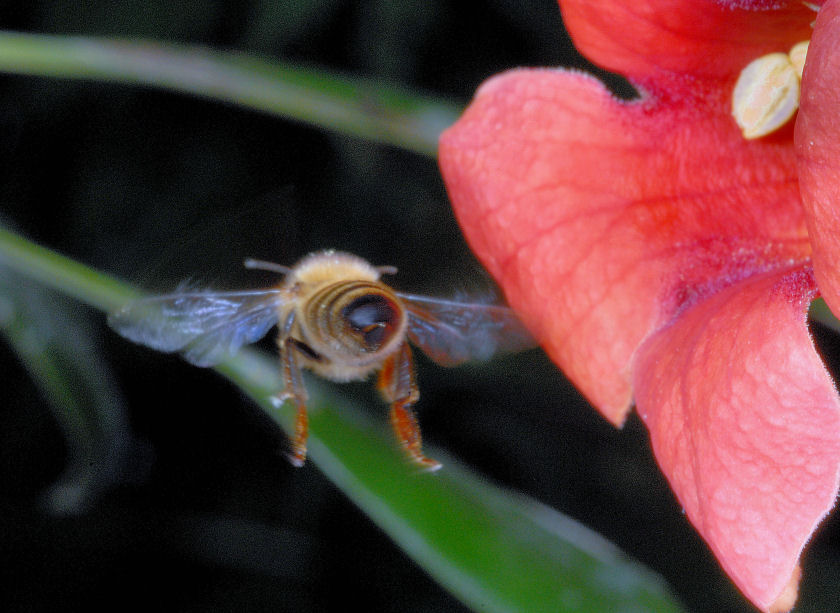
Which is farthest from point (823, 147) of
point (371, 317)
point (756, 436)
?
point (371, 317)

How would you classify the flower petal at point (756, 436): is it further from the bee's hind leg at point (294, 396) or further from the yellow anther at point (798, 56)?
the bee's hind leg at point (294, 396)

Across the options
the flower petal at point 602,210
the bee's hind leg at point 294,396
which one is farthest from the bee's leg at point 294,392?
the flower petal at point 602,210

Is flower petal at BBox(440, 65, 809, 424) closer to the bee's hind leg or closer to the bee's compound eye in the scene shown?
the bee's compound eye

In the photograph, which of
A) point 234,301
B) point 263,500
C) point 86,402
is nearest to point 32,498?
point 86,402

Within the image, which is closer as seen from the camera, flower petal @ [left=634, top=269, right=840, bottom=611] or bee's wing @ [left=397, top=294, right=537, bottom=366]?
flower petal @ [left=634, top=269, right=840, bottom=611]

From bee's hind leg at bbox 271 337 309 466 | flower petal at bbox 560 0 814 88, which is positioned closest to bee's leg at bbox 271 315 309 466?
bee's hind leg at bbox 271 337 309 466

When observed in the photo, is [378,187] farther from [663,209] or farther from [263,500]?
[663,209]

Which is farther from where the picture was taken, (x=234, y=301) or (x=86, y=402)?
(x=86, y=402)
